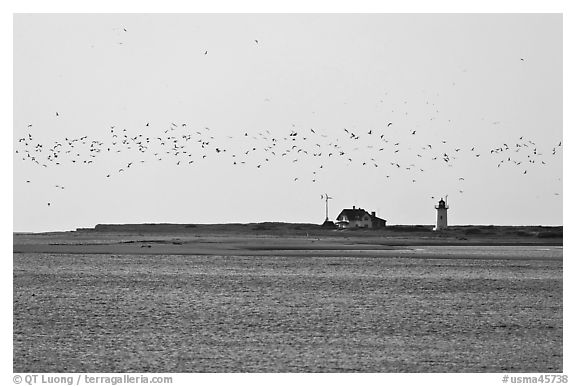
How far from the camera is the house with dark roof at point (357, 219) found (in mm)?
118812

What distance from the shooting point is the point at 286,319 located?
3428cm

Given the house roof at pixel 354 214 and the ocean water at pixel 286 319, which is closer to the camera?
the ocean water at pixel 286 319

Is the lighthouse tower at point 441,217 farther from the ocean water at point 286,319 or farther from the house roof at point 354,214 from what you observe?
the ocean water at point 286,319

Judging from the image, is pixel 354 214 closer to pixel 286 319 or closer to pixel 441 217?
pixel 441 217

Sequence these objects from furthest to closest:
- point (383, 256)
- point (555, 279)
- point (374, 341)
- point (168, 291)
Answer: point (383, 256), point (555, 279), point (168, 291), point (374, 341)

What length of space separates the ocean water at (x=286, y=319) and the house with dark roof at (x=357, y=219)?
5860cm

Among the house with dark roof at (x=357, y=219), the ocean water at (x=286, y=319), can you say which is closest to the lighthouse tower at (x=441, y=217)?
the house with dark roof at (x=357, y=219)

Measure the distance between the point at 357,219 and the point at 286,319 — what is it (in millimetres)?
85107

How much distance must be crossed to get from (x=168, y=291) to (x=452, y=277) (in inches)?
593

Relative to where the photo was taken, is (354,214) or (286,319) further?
(354,214)

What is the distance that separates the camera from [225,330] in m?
31.6

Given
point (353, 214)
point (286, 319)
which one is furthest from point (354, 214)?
point (286, 319)
